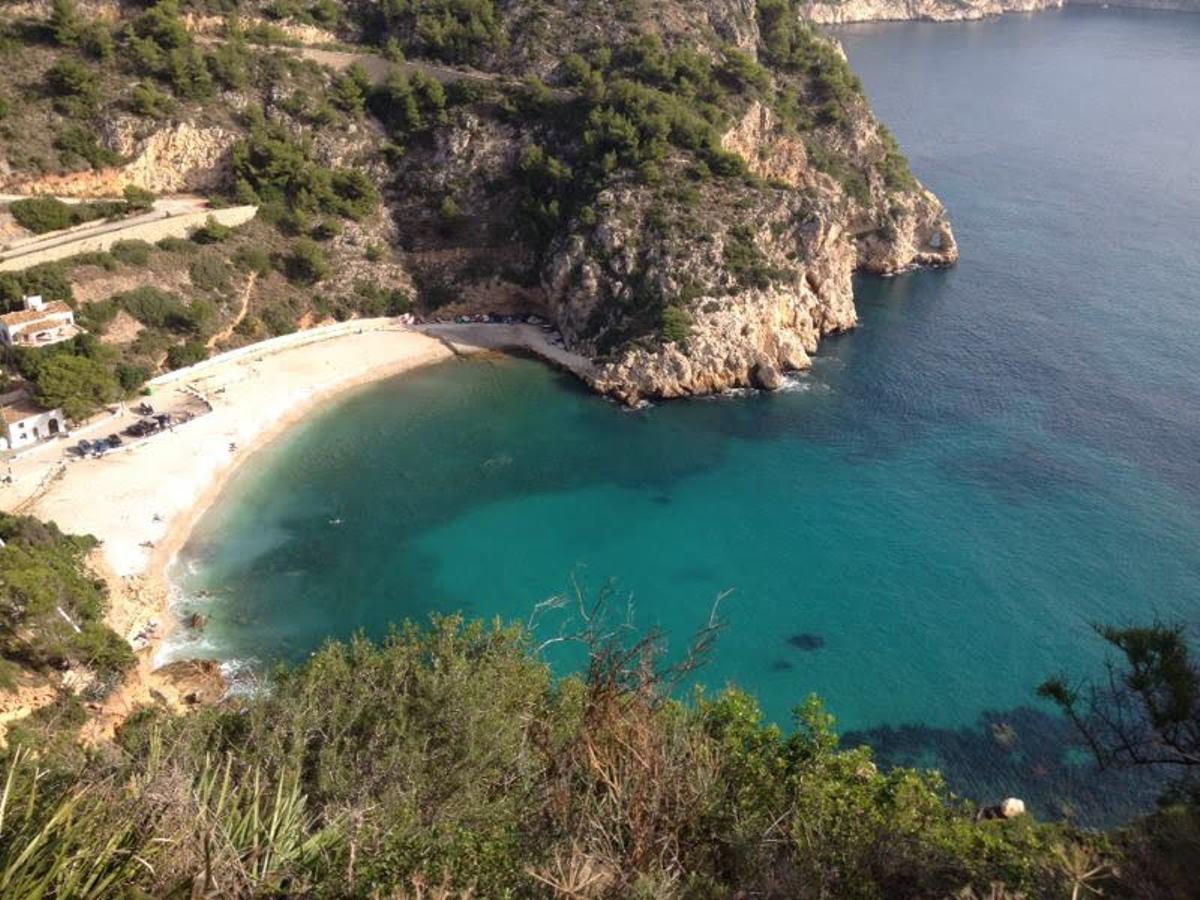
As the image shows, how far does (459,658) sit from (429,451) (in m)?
24.1

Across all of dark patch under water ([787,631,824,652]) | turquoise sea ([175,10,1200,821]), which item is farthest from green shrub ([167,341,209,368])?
dark patch under water ([787,631,824,652])

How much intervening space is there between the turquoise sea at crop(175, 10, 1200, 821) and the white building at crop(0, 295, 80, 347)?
1223 cm

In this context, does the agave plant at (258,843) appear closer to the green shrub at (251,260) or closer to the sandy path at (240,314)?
the sandy path at (240,314)

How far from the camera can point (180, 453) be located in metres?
41.8

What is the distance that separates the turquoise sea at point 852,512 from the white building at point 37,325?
12225mm

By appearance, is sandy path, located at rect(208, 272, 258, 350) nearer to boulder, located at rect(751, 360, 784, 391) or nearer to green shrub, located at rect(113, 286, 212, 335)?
green shrub, located at rect(113, 286, 212, 335)

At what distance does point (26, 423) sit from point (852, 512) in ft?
124

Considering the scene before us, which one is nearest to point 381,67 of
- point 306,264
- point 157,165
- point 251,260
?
point 157,165

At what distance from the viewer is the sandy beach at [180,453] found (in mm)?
32719

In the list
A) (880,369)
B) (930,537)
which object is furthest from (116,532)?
(880,369)

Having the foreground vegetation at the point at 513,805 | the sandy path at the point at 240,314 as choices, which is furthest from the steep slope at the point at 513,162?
the foreground vegetation at the point at 513,805

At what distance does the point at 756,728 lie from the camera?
19125 millimetres

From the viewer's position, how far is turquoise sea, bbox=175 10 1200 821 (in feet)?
103

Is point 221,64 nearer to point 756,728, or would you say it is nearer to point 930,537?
point 930,537
